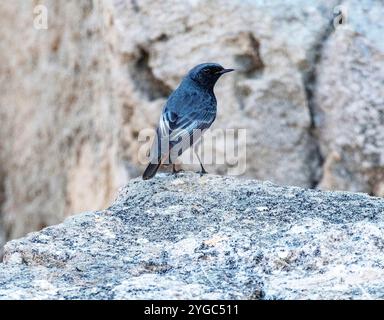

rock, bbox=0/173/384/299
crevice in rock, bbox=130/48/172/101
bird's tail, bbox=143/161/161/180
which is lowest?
rock, bbox=0/173/384/299

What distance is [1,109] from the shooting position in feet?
29.3

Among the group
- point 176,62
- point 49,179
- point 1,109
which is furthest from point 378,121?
point 1,109

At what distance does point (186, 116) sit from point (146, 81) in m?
1.28

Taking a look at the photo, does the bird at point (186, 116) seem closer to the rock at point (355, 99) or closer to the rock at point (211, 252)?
the rock at point (355, 99)

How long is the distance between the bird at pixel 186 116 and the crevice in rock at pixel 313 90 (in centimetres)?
78

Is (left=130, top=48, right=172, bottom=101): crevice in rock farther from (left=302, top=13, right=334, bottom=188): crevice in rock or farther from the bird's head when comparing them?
(left=302, top=13, right=334, bottom=188): crevice in rock

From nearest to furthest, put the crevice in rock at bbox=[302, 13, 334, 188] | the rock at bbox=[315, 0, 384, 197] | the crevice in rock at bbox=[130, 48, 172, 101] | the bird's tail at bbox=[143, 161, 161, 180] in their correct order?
the bird's tail at bbox=[143, 161, 161, 180] → the rock at bbox=[315, 0, 384, 197] → the crevice in rock at bbox=[302, 13, 334, 188] → the crevice in rock at bbox=[130, 48, 172, 101]

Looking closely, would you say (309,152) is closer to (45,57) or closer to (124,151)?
(124,151)

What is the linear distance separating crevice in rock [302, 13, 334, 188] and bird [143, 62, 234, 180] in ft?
2.57

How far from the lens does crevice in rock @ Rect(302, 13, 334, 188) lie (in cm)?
726

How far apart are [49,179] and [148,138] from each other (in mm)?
1357

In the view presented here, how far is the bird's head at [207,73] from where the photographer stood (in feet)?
22.0

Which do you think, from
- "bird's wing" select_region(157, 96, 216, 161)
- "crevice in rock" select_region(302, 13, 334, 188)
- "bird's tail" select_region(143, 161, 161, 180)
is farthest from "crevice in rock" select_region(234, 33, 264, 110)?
"bird's tail" select_region(143, 161, 161, 180)

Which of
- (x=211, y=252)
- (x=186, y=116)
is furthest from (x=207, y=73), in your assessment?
(x=211, y=252)
